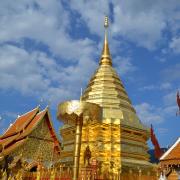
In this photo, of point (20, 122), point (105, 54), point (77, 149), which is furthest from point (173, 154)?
point (20, 122)

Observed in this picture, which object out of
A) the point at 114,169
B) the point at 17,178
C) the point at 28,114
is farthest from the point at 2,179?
the point at 28,114

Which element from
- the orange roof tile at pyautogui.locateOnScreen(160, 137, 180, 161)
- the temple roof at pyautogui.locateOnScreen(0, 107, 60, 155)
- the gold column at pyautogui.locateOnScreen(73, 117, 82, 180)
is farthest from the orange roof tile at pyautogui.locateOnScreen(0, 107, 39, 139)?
the gold column at pyautogui.locateOnScreen(73, 117, 82, 180)

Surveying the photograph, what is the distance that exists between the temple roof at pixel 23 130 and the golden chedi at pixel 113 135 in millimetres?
2563

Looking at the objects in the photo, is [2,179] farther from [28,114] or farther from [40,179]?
[28,114]

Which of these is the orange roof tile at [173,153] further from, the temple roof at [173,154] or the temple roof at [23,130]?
the temple roof at [23,130]

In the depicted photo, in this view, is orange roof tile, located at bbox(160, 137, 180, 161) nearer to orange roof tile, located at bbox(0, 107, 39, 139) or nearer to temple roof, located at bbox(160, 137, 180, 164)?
temple roof, located at bbox(160, 137, 180, 164)

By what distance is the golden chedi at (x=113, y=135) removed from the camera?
64.4 feet

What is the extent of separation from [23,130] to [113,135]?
287 inches

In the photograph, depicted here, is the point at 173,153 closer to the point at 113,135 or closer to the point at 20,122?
the point at 113,135

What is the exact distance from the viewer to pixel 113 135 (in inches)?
811

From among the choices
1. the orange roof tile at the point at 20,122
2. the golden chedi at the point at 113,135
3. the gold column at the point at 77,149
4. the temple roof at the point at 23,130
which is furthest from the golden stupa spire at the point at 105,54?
the gold column at the point at 77,149

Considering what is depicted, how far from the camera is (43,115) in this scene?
2528 cm

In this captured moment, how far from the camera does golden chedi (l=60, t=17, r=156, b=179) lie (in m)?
19.6

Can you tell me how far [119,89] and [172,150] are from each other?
9170 mm
